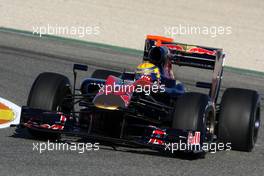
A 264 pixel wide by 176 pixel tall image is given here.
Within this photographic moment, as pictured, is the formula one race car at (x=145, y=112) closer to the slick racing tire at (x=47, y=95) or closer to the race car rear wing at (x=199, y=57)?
the slick racing tire at (x=47, y=95)

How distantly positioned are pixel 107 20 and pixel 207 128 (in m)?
13.1

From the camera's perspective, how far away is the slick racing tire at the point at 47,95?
9.52 metres

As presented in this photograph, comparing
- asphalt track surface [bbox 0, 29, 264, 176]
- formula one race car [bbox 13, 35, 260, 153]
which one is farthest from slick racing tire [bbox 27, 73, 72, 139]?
asphalt track surface [bbox 0, 29, 264, 176]

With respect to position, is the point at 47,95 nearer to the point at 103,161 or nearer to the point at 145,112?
the point at 145,112

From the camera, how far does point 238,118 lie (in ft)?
32.3

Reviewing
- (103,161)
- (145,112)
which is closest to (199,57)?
(145,112)

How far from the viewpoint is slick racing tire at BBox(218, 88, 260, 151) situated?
9.87 m

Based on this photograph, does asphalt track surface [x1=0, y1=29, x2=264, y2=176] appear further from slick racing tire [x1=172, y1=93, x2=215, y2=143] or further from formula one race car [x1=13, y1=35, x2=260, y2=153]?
slick racing tire [x1=172, y1=93, x2=215, y2=143]

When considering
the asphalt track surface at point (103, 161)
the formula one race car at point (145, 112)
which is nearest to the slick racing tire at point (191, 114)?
the formula one race car at point (145, 112)

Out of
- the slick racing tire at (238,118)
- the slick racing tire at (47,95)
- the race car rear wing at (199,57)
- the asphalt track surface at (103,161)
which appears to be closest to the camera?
the asphalt track surface at (103,161)

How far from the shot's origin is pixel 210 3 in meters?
22.0

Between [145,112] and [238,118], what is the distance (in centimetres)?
114

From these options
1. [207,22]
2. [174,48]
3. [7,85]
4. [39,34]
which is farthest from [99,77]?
[39,34]

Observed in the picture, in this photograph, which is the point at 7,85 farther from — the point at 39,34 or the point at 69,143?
the point at 39,34
